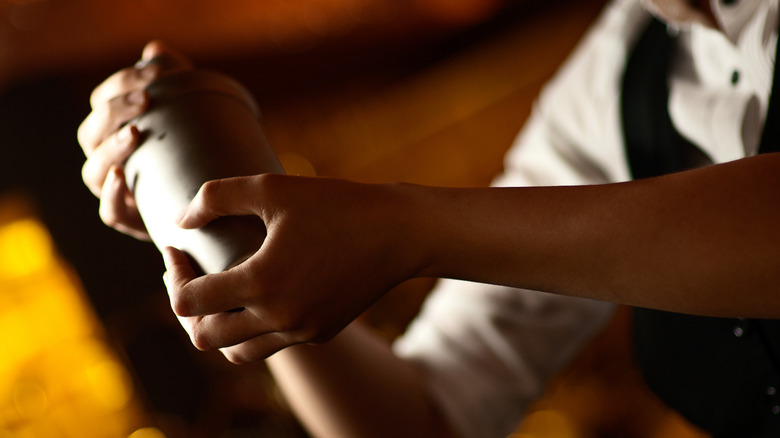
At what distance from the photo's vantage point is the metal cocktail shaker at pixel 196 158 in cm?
35

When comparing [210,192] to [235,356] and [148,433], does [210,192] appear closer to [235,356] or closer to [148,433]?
[235,356]

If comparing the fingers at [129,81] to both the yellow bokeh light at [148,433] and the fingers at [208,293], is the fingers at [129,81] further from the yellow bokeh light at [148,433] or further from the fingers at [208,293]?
the yellow bokeh light at [148,433]

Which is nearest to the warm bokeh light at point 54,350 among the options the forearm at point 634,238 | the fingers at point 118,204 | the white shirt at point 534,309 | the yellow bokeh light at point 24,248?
the yellow bokeh light at point 24,248

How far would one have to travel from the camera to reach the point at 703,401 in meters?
0.65

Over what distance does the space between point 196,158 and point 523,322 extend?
51cm

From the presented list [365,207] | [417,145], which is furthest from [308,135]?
[365,207]

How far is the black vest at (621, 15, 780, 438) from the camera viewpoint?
576 millimetres

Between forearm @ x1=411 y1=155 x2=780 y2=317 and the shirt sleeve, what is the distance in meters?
0.40

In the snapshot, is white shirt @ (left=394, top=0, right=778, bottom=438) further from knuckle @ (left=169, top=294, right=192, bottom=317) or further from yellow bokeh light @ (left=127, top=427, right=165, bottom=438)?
yellow bokeh light @ (left=127, top=427, right=165, bottom=438)

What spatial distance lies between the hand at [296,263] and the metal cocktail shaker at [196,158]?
0.02 metres

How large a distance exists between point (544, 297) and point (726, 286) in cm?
43

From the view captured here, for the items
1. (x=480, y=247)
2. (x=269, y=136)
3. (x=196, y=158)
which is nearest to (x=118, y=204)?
(x=196, y=158)

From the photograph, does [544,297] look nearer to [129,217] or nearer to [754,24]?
[754,24]

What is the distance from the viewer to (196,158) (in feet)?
1.22
